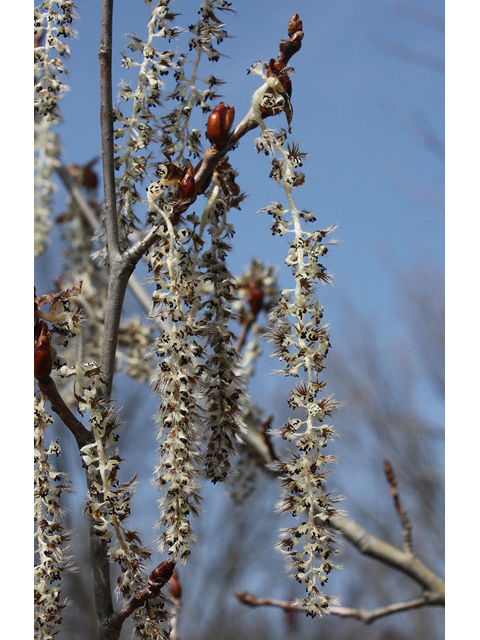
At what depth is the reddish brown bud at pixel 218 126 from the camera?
2.36 feet

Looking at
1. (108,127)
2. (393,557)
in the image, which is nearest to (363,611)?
(393,557)

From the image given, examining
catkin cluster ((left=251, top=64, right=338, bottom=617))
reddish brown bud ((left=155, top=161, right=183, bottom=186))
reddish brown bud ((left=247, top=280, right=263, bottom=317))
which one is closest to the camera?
catkin cluster ((left=251, top=64, right=338, bottom=617))

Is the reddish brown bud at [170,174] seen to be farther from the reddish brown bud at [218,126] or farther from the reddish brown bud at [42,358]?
the reddish brown bud at [42,358]

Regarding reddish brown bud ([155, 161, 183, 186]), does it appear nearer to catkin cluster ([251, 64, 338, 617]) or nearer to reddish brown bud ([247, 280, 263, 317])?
catkin cluster ([251, 64, 338, 617])

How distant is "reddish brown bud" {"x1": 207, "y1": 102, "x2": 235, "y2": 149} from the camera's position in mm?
721

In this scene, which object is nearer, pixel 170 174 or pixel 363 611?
pixel 170 174

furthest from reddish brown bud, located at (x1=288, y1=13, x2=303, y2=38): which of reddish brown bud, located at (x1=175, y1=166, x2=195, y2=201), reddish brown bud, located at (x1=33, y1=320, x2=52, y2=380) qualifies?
reddish brown bud, located at (x1=33, y1=320, x2=52, y2=380)

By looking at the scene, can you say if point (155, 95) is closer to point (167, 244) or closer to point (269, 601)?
point (167, 244)

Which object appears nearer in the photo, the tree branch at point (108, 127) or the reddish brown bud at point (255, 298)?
the tree branch at point (108, 127)

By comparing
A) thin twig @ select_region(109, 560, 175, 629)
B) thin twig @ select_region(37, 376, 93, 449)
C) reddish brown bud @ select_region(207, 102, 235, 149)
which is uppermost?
reddish brown bud @ select_region(207, 102, 235, 149)

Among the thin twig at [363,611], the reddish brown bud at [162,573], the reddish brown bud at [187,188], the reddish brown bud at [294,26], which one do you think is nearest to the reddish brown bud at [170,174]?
the reddish brown bud at [187,188]

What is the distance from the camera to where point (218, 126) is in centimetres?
72

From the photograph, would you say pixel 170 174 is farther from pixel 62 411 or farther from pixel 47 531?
pixel 47 531
